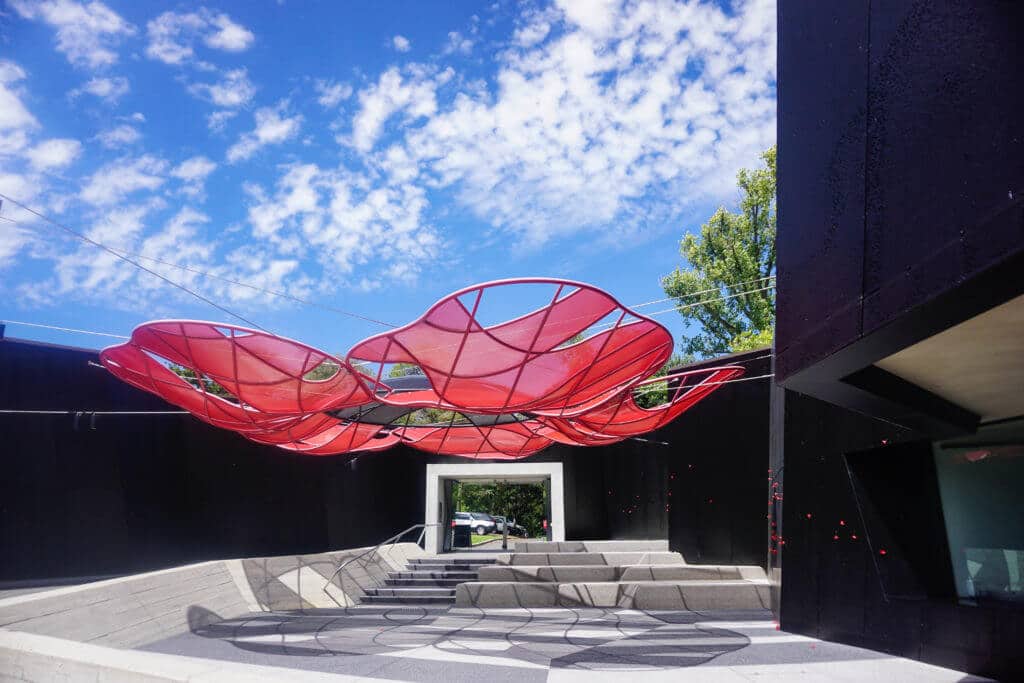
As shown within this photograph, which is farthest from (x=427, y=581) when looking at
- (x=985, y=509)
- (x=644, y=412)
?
(x=985, y=509)

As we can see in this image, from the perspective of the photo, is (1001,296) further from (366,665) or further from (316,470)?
(316,470)

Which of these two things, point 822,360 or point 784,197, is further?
point 784,197

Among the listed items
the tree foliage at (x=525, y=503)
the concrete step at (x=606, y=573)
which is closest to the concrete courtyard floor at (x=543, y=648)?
the concrete step at (x=606, y=573)

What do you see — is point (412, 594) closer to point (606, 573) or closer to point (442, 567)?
point (442, 567)

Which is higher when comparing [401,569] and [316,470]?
[316,470]

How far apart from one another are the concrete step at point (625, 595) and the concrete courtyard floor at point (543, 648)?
1.40 ft

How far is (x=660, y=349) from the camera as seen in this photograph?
954cm

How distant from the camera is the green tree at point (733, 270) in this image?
30922 millimetres

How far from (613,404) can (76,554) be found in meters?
10.1

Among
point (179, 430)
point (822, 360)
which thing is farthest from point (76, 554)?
point (822, 360)

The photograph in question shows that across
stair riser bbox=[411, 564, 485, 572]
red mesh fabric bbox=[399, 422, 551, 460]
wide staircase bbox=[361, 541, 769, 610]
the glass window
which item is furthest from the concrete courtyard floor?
stair riser bbox=[411, 564, 485, 572]

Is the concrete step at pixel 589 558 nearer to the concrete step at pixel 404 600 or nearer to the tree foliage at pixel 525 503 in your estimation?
the concrete step at pixel 404 600

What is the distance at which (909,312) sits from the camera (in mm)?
3822

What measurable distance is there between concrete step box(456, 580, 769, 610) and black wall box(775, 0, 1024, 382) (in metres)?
8.65
